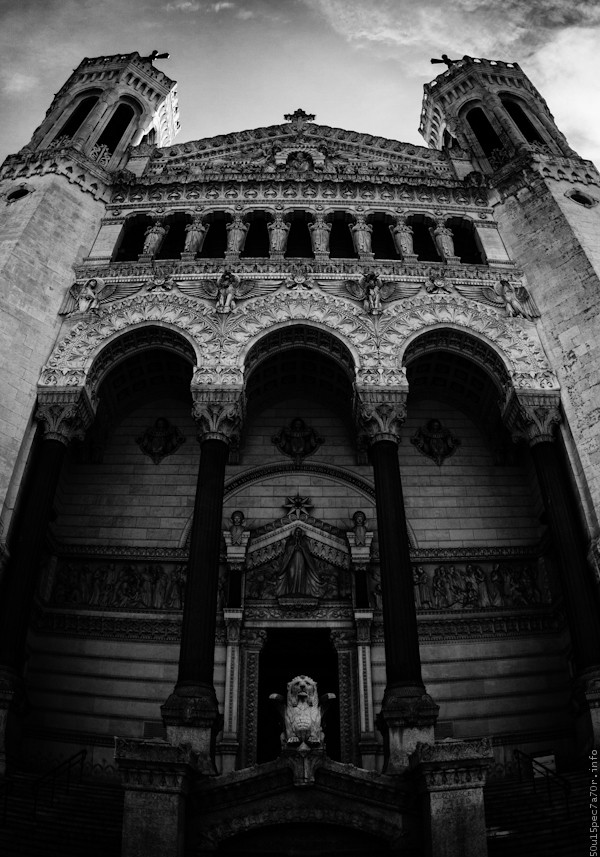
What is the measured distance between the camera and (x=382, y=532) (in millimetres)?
12141

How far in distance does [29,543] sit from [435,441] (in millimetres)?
10171

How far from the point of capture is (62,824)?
8250 mm

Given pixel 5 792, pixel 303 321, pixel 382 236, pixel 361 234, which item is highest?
pixel 382 236

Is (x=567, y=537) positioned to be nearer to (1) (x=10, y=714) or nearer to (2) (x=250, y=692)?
(2) (x=250, y=692)

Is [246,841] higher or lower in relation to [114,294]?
lower

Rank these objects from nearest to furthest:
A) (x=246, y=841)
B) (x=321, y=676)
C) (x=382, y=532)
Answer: (x=246, y=841) → (x=382, y=532) → (x=321, y=676)

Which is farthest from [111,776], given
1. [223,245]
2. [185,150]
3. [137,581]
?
[185,150]

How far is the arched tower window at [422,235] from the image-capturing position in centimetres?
1848

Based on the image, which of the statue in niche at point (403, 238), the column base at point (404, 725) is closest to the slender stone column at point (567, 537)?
the column base at point (404, 725)

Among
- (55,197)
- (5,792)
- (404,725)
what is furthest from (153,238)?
(404,725)

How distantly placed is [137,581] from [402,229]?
11887mm

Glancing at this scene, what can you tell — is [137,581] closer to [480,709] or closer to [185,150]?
[480,709]

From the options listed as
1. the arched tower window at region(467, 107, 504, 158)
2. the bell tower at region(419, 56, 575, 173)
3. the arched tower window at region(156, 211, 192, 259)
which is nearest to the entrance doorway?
the arched tower window at region(156, 211, 192, 259)

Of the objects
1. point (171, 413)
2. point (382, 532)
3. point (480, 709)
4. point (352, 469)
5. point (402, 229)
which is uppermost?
point (402, 229)
